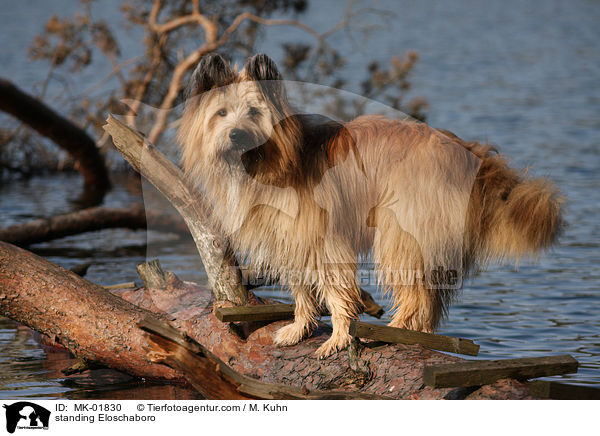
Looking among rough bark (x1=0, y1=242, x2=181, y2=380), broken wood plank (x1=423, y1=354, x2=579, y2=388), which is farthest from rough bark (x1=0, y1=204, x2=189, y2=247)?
broken wood plank (x1=423, y1=354, x2=579, y2=388)

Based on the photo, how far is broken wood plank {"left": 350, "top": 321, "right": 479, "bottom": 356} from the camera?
4602 mm

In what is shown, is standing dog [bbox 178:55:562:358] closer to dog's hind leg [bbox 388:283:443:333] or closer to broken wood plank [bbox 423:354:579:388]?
dog's hind leg [bbox 388:283:443:333]

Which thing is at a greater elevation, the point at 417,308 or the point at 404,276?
the point at 404,276

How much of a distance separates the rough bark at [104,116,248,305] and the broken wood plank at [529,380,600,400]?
7.98 ft

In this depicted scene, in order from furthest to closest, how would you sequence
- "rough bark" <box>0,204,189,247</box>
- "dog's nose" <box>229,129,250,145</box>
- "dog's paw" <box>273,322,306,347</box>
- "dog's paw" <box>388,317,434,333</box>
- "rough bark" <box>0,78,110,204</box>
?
"rough bark" <box>0,78,110,204</box> < "rough bark" <box>0,204,189,247</box> < "dog's paw" <box>273,322,306,347</box> < "dog's paw" <box>388,317,434,333</box> < "dog's nose" <box>229,129,250,145</box>

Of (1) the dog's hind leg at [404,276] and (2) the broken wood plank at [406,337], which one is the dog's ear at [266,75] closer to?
(1) the dog's hind leg at [404,276]

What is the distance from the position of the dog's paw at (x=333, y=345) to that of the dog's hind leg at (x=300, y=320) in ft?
0.83

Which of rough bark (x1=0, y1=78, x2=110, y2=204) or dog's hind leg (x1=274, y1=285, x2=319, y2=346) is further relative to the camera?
rough bark (x1=0, y1=78, x2=110, y2=204)

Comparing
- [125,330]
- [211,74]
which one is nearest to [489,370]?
[211,74]

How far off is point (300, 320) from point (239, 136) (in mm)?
1420

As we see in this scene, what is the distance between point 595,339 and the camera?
660 centimetres

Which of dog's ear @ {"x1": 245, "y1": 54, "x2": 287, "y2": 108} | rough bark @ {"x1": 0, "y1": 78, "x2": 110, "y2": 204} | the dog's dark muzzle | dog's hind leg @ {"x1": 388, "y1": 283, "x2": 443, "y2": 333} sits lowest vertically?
dog's hind leg @ {"x1": 388, "y1": 283, "x2": 443, "y2": 333}

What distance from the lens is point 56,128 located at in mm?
10922

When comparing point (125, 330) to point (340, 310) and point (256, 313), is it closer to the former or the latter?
point (256, 313)
